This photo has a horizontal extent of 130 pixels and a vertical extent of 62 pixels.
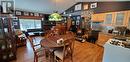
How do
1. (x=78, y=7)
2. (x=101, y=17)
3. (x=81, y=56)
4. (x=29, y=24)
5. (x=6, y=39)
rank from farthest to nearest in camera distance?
(x=29, y=24) → (x=78, y=7) → (x=101, y=17) → (x=81, y=56) → (x=6, y=39)

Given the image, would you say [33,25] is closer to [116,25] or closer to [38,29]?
[38,29]

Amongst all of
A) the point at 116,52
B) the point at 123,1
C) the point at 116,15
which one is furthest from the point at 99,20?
the point at 116,52

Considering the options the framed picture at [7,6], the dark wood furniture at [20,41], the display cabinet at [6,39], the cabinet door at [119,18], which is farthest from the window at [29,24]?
the cabinet door at [119,18]

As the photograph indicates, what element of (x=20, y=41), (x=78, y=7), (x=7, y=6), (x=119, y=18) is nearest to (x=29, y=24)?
(x=20, y=41)

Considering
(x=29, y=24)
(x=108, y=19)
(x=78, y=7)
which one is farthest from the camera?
(x=29, y=24)

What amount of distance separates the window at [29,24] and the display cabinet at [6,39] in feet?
16.2

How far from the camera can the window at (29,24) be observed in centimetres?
746

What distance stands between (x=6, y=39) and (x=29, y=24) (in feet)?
17.6

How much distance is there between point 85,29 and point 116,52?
15.1ft

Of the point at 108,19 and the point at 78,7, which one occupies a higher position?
the point at 78,7

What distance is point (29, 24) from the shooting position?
26.0ft

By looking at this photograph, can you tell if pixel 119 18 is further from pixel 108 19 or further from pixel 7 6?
pixel 7 6

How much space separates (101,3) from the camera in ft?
17.0

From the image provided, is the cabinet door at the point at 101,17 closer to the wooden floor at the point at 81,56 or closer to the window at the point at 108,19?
the window at the point at 108,19
